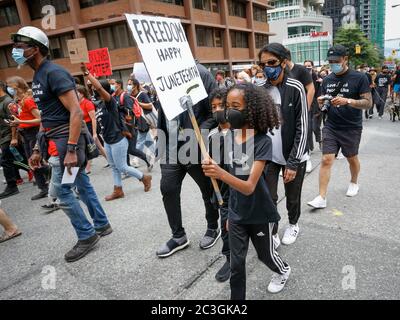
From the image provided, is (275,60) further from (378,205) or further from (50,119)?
(378,205)

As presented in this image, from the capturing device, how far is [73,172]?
10.2 ft

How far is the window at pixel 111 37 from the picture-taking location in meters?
23.5

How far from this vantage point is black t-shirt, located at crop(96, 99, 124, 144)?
4680 mm

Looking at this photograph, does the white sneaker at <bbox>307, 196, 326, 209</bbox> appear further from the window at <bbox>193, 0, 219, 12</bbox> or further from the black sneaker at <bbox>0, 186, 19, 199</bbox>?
the window at <bbox>193, 0, 219, 12</bbox>

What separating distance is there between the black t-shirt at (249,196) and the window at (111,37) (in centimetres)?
2363

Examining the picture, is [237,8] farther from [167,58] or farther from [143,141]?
[167,58]

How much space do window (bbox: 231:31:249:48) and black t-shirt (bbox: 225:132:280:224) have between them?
33682 mm

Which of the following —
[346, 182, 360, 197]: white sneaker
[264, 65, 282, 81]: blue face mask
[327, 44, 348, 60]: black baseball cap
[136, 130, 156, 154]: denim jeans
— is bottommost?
[346, 182, 360, 197]: white sneaker

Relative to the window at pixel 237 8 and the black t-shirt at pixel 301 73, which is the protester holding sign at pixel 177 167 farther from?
the window at pixel 237 8

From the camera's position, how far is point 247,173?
81.0 inches

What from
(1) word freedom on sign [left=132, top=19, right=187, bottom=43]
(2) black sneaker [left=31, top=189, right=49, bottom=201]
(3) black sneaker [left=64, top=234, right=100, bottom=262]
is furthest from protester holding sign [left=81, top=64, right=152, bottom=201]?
(1) word freedom on sign [left=132, top=19, right=187, bottom=43]

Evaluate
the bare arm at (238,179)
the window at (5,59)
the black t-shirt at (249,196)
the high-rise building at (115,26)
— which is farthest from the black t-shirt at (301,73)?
the window at (5,59)

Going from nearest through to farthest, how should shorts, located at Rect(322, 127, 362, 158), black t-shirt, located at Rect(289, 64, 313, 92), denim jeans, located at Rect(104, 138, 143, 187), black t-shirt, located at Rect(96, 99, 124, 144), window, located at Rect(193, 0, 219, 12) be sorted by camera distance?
black t-shirt, located at Rect(289, 64, 313, 92)
shorts, located at Rect(322, 127, 362, 158)
black t-shirt, located at Rect(96, 99, 124, 144)
denim jeans, located at Rect(104, 138, 143, 187)
window, located at Rect(193, 0, 219, 12)
